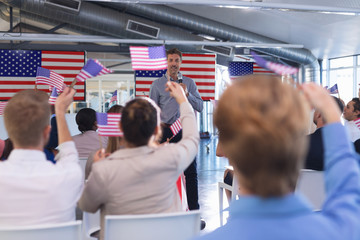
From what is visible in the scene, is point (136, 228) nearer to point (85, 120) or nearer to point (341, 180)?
point (341, 180)

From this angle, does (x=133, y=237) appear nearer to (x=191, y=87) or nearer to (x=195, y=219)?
(x=195, y=219)

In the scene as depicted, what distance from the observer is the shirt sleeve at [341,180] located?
688 millimetres

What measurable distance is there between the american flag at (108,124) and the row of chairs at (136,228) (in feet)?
2.79

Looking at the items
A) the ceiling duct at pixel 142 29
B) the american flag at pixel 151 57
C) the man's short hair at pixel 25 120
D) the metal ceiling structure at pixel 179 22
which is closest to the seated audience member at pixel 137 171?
the man's short hair at pixel 25 120

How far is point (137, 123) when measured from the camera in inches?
73.9

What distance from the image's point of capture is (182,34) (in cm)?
918

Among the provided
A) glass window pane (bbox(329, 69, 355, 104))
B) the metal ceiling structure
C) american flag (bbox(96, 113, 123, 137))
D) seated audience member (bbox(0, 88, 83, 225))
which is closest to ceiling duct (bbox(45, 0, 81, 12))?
the metal ceiling structure

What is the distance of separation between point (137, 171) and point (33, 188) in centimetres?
44

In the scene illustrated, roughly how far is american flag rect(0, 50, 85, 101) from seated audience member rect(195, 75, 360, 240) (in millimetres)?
9045

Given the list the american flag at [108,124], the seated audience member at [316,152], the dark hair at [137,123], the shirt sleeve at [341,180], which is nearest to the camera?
the shirt sleeve at [341,180]

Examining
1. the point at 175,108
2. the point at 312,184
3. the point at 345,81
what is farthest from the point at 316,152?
the point at 345,81

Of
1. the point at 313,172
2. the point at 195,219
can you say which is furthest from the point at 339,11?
the point at 195,219

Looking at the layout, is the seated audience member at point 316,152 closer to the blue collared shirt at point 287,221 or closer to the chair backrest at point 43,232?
the chair backrest at point 43,232

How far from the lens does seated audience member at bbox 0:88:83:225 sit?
1.58 metres
